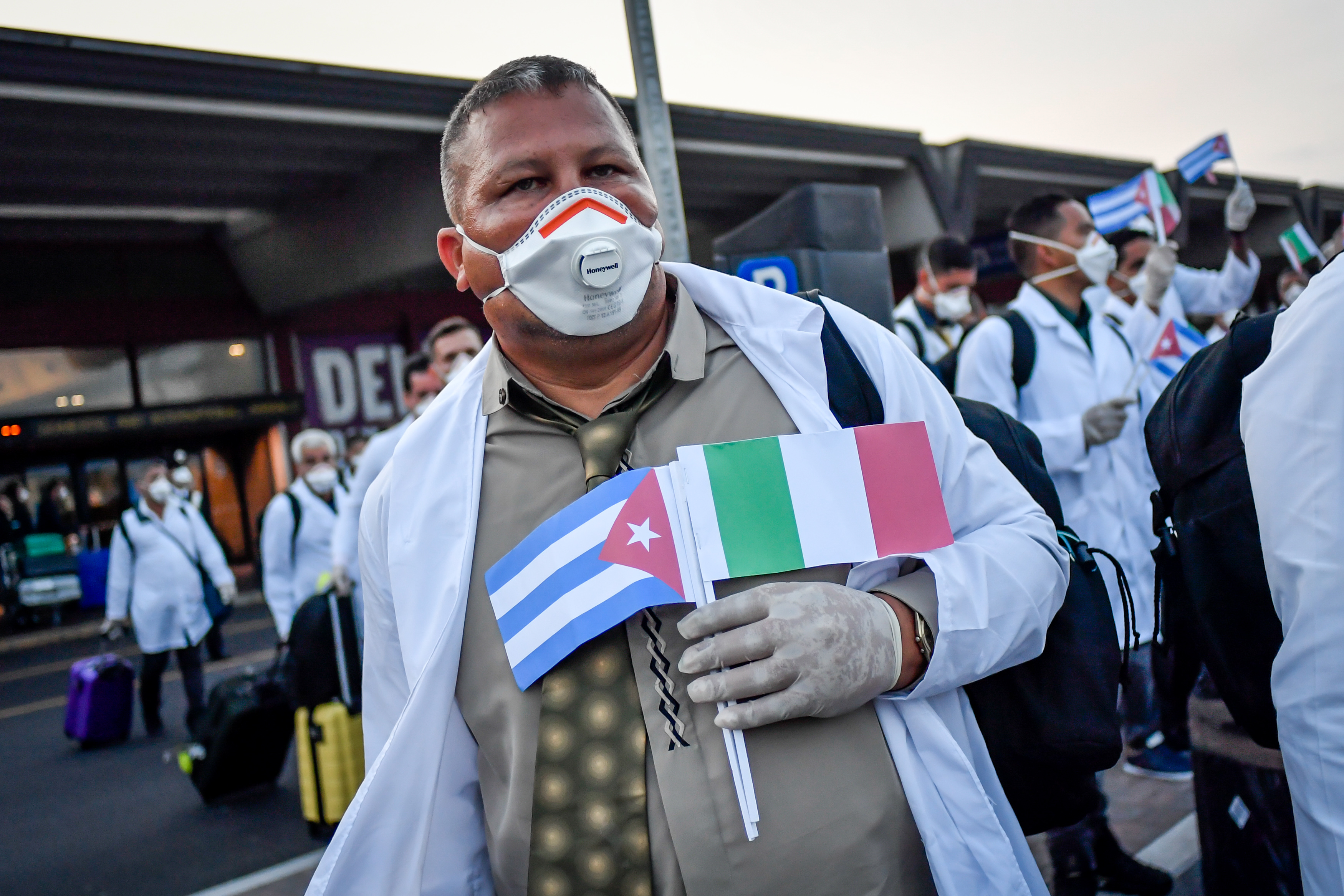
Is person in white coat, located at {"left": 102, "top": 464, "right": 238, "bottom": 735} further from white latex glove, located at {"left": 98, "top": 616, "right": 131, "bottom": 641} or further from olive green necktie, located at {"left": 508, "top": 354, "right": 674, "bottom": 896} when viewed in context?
olive green necktie, located at {"left": 508, "top": 354, "right": 674, "bottom": 896}

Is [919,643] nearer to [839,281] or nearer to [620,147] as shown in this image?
[620,147]

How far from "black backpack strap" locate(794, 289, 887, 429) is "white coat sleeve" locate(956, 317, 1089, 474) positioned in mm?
1991

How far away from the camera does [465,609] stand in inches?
59.6

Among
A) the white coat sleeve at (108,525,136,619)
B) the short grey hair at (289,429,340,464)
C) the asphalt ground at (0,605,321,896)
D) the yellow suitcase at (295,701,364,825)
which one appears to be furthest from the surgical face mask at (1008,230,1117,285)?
the white coat sleeve at (108,525,136,619)

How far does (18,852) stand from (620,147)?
17.9 feet

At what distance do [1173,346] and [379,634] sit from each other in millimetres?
3614

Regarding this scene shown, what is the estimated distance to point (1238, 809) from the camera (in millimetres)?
2150

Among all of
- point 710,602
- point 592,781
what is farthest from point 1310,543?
point 592,781

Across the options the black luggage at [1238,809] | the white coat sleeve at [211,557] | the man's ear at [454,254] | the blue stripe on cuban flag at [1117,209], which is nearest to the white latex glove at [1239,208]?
the blue stripe on cuban flag at [1117,209]

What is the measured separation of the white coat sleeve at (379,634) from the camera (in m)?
1.69

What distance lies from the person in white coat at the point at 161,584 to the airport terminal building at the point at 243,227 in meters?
4.08

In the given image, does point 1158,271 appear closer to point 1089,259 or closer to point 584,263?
point 1089,259

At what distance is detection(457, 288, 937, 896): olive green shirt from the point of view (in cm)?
132

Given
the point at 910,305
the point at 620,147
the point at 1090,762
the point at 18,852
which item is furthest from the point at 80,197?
the point at 1090,762
